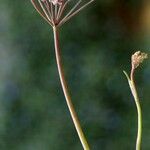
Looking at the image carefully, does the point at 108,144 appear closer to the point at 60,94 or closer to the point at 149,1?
the point at 60,94

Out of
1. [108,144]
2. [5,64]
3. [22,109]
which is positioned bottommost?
[108,144]

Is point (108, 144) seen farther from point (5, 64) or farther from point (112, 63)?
point (5, 64)

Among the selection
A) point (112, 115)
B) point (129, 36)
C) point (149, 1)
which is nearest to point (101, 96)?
point (112, 115)

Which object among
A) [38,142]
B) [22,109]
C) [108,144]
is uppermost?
[22,109]

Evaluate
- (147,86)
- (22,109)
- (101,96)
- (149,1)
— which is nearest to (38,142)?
(22,109)

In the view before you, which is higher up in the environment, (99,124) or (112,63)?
(112,63)

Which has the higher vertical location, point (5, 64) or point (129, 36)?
point (5, 64)
